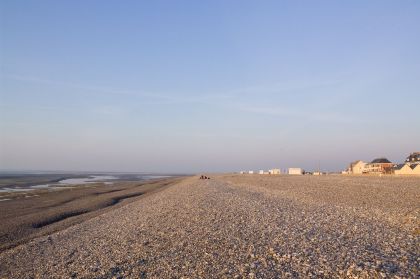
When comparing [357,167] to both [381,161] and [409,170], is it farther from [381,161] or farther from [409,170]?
[409,170]

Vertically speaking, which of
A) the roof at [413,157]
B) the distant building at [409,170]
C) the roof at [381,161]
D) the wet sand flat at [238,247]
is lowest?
the wet sand flat at [238,247]

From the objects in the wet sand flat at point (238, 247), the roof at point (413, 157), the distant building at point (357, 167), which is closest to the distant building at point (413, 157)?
the roof at point (413, 157)

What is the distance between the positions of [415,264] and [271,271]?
11.0 feet

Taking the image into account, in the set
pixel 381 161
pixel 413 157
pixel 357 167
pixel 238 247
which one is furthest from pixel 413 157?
pixel 238 247

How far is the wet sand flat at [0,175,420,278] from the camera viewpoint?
30.5 ft

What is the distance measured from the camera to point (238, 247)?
459 inches

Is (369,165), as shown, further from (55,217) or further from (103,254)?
(103,254)

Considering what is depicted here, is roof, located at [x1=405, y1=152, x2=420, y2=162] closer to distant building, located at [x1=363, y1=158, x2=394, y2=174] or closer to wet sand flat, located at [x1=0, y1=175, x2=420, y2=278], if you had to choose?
distant building, located at [x1=363, y1=158, x2=394, y2=174]

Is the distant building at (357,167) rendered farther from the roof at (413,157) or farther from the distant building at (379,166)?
the roof at (413,157)

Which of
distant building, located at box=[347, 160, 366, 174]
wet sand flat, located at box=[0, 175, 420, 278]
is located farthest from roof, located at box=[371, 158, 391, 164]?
wet sand flat, located at box=[0, 175, 420, 278]

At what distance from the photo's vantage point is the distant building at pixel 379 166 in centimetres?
7509

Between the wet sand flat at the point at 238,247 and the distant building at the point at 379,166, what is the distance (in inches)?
2385

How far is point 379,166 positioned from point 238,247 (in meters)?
74.5

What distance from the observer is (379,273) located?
815 centimetres
